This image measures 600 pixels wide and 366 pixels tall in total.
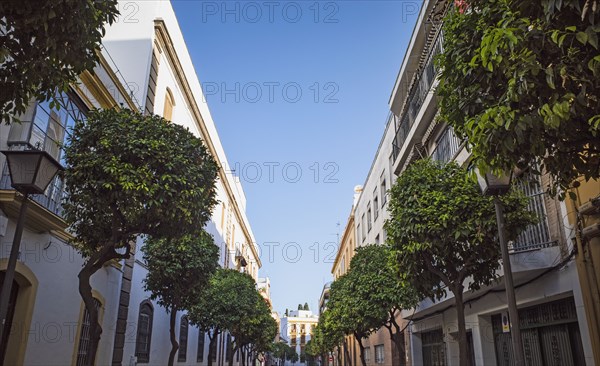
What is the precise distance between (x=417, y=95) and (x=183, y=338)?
15003mm

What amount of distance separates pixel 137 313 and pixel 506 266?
12491 millimetres

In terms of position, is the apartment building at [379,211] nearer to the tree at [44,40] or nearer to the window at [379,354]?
the window at [379,354]

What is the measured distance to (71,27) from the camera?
4.86 m

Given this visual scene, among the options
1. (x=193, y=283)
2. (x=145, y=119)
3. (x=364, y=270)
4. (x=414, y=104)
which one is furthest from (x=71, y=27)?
(x=414, y=104)

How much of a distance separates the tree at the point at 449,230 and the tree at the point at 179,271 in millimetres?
7008

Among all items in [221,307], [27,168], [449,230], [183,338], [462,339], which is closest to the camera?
[27,168]

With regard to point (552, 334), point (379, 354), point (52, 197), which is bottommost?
point (379, 354)

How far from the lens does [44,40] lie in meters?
4.90

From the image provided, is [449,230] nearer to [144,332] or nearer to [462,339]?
[462,339]

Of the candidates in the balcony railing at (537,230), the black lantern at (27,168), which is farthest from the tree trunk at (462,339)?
the black lantern at (27,168)

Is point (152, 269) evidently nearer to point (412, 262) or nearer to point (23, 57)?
point (412, 262)

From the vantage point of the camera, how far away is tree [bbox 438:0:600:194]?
3961 millimetres

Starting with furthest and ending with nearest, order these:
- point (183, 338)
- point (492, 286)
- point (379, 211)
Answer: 1. point (379, 211)
2. point (183, 338)
3. point (492, 286)

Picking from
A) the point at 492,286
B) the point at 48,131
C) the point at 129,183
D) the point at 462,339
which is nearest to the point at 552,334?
the point at 492,286
